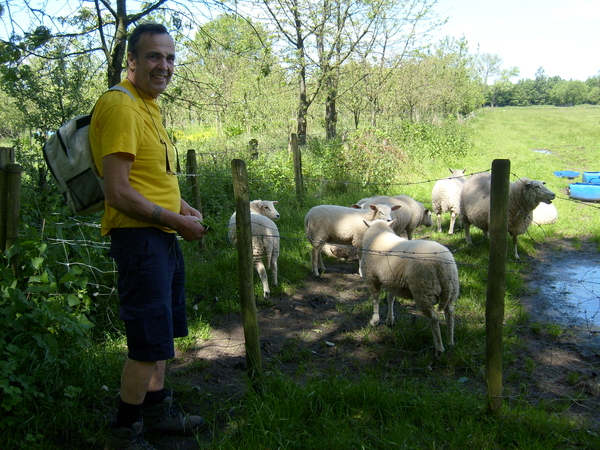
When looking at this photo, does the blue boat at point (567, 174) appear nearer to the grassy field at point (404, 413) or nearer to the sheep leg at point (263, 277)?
the grassy field at point (404, 413)

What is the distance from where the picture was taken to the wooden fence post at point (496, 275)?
2.64m

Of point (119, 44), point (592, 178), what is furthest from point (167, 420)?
point (592, 178)

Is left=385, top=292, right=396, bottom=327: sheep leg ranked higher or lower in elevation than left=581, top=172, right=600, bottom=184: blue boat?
lower

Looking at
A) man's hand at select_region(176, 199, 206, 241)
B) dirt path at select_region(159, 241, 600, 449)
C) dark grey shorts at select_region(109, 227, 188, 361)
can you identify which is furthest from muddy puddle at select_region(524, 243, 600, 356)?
dark grey shorts at select_region(109, 227, 188, 361)

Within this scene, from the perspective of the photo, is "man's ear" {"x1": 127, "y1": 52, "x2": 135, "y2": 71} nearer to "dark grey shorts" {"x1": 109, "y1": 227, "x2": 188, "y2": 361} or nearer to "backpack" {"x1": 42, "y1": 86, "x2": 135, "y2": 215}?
"backpack" {"x1": 42, "y1": 86, "x2": 135, "y2": 215}

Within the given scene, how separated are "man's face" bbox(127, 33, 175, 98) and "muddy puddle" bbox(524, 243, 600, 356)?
3486mm

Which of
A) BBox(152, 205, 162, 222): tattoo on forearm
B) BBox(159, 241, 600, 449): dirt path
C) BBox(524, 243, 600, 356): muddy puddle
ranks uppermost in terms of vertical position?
BBox(152, 205, 162, 222): tattoo on forearm

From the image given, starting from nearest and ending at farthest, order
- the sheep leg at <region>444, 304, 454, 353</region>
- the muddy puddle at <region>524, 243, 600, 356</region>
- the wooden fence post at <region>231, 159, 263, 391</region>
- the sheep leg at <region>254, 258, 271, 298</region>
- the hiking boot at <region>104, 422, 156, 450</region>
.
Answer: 1. the hiking boot at <region>104, 422, 156, 450</region>
2. the wooden fence post at <region>231, 159, 263, 391</region>
3. the sheep leg at <region>444, 304, 454, 353</region>
4. the muddy puddle at <region>524, 243, 600, 356</region>
5. the sheep leg at <region>254, 258, 271, 298</region>

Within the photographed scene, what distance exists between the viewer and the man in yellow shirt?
2.03 meters

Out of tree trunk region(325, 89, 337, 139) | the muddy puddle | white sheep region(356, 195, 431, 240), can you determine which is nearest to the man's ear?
the muddy puddle

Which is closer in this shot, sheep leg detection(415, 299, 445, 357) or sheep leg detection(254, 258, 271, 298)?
sheep leg detection(415, 299, 445, 357)

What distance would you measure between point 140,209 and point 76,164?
44cm

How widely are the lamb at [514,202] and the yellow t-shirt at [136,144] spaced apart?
5306 mm

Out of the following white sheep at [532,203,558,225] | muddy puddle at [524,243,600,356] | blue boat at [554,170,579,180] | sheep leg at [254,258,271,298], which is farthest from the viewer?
blue boat at [554,170,579,180]
